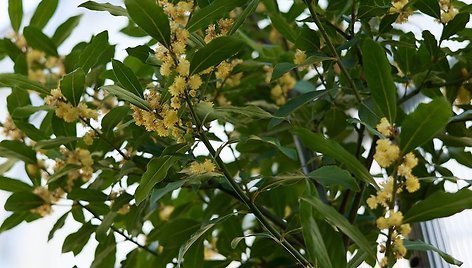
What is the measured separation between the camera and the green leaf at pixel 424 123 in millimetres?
485

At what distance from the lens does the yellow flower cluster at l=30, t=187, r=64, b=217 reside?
0.86 metres

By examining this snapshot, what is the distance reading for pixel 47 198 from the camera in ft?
2.84

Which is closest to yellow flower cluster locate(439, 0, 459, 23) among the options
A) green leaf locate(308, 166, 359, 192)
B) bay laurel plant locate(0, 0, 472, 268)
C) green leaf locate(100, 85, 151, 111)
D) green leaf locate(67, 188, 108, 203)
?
bay laurel plant locate(0, 0, 472, 268)

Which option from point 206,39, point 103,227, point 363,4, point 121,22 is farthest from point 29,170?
point 121,22

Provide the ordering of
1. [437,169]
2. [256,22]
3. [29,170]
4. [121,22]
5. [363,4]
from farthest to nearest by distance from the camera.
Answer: [121,22] < [256,22] < [29,170] < [437,169] < [363,4]

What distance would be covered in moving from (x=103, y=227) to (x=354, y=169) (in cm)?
35

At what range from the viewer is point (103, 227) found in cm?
75

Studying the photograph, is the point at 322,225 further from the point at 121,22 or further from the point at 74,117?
the point at 121,22

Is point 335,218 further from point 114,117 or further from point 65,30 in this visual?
point 65,30

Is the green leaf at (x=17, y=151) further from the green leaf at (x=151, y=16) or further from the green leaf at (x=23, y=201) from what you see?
the green leaf at (x=151, y=16)

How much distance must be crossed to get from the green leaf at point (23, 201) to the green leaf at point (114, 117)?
17 centimetres

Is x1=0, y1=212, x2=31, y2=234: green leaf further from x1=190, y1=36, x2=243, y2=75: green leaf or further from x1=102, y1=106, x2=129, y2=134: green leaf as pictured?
x1=190, y1=36, x2=243, y2=75: green leaf

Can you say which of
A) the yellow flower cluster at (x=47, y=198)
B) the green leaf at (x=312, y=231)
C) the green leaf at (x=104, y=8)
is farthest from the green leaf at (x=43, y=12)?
the green leaf at (x=312, y=231)

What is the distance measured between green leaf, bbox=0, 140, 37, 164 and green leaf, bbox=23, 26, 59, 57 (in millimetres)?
176
